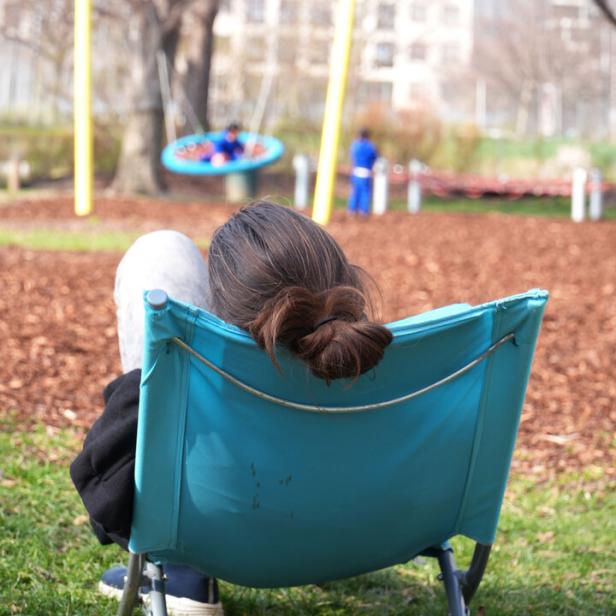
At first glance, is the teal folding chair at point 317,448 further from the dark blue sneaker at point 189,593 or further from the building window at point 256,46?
the building window at point 256,46

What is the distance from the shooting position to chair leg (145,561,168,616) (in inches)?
92.0

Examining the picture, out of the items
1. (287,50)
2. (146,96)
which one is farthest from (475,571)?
(287,50)

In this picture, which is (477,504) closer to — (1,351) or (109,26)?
(1,351)

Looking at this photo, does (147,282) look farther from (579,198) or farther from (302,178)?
(302,178)

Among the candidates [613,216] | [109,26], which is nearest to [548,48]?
[109,26]

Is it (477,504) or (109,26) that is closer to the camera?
(477,504)

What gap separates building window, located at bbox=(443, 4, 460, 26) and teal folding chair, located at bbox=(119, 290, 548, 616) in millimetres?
90723

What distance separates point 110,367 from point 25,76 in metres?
48.0

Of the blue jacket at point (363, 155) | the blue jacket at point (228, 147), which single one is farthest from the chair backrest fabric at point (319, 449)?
the blue jacket at point (363, 155)

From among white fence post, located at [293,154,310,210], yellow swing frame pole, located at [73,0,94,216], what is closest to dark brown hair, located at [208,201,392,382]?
yellow swing frame pole, located at [73,0,94,216]

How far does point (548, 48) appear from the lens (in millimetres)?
58438

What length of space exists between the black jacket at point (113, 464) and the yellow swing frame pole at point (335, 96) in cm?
968

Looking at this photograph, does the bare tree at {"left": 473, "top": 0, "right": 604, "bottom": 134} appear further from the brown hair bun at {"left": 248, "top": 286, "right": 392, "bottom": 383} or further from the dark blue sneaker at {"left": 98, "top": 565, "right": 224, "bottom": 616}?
the brown hair bun at {"left": 248, "top": 286, "right": 392, "bottom": 383}

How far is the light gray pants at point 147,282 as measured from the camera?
9.28 feet
